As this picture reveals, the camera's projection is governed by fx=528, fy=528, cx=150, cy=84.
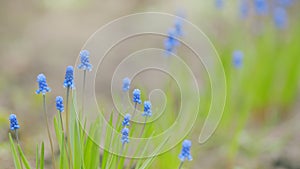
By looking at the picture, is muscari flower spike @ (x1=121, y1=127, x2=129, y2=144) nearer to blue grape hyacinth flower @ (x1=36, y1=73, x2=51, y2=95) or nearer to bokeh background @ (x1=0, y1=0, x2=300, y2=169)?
blue grape hyacinth flower @ (x1=36, y1=73, x2=51, y2=95)

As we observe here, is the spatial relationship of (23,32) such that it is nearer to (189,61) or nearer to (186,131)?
(189,61)

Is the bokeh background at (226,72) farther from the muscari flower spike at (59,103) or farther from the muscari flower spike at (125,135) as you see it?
the muscari flower spike at (125,135)

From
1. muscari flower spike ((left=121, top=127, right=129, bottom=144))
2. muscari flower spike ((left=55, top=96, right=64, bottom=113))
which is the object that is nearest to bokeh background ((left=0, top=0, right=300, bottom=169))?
muscari flower spike ((left=55, top=96, right=64, bottom=113))

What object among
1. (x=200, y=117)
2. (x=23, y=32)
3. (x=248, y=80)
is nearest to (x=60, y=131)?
(x=200, y=117)

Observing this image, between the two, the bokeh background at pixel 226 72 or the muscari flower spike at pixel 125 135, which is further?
the bokeh background at pixel 226 72

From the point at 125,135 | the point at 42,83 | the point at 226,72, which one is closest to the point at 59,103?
the point at 42,83

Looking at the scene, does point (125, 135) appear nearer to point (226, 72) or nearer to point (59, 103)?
point (59, 103)

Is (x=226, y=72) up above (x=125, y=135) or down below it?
above

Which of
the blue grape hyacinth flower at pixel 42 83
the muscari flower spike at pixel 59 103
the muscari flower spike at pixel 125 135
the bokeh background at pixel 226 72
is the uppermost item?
the bokeh background at pixel 226 72

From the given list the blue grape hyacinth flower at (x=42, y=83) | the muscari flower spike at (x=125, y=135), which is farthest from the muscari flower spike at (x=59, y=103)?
the muscari flower spike at (x=125, y=135)
